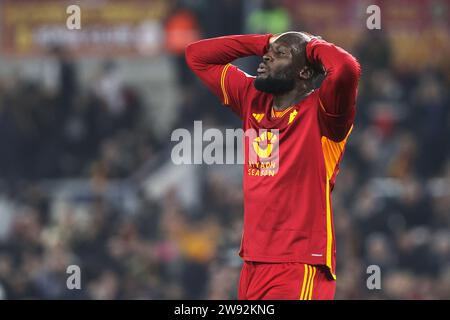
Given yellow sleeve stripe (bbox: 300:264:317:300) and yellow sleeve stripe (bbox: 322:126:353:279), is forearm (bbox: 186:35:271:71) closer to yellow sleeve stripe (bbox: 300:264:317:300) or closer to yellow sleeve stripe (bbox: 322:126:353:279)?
yellow sleeve stripe (bbox: 322:126:353:279)

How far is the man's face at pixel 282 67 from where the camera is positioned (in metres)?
5.75

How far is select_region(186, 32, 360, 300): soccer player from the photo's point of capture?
5629 mm

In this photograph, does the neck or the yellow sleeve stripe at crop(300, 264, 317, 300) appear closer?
the yellow sleeve stripe at crop(300, 264, 317, 300)

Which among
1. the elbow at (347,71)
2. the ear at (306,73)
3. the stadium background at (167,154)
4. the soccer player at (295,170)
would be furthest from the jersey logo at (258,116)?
the stadium background at (167,154)

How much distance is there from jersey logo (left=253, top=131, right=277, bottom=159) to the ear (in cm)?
32

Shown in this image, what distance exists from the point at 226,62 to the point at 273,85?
660 mm

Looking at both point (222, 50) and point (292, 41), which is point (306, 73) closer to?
point (292, 41)

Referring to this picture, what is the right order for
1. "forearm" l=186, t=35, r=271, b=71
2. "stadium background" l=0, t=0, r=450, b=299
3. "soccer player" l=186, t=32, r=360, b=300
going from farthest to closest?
"stadium background" l=0, t=0, r=450, b=299 → "forearm" l=186, t=35, r=271, b=71 → "soccer player" l=186, t=32, r=360, b=300

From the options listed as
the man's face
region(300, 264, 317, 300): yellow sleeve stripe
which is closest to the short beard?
the man's face

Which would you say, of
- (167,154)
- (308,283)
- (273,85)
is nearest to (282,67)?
(273,85)

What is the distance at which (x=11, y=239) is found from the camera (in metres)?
12.5

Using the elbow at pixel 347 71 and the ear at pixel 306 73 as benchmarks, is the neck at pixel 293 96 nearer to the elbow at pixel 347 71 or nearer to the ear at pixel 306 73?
the ear at pixel 306 73

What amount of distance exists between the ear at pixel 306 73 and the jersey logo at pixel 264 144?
0.32 metres

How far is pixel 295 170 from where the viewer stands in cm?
569
